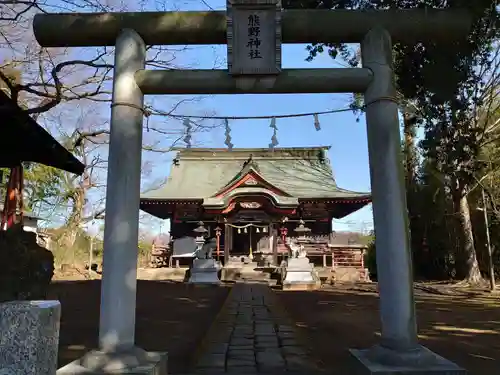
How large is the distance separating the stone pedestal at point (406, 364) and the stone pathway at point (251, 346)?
0.93 metres

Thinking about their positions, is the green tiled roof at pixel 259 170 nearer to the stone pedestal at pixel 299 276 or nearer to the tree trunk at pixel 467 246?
the tree trunk at pixel 467 246

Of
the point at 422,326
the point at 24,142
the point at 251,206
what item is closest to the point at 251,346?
the point at 422,326

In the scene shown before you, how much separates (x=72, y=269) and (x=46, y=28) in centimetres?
1702

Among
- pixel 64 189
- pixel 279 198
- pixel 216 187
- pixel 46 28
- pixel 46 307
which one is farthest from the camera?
pixel 64 189

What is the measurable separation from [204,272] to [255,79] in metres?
12.4

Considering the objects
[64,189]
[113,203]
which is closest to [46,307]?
[113,203]

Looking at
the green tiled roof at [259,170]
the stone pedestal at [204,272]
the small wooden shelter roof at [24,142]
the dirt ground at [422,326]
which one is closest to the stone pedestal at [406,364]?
the dirt ground at [422,326]

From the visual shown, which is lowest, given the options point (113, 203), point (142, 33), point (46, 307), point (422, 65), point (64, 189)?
point (46, 307)

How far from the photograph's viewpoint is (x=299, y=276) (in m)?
14.7

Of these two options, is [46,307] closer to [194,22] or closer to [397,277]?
[397,277]

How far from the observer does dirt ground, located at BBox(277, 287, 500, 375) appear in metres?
4.95

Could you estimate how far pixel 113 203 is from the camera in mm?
3666

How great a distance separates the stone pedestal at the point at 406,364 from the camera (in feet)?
10.4

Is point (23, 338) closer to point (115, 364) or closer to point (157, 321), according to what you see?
point (115, 364)
